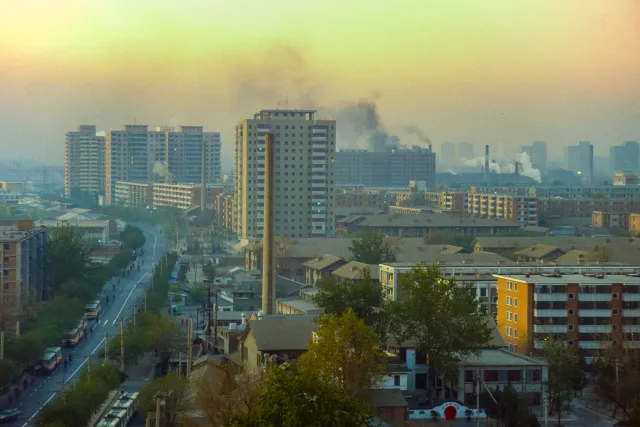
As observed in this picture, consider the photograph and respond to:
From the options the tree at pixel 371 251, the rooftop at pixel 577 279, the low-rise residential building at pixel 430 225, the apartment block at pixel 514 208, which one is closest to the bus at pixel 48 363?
the rooftop at pixel 577 279

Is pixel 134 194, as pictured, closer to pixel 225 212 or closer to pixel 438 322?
pixel 225 212

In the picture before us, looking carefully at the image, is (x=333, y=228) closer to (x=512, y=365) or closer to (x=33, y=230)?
(x=33, y=230)

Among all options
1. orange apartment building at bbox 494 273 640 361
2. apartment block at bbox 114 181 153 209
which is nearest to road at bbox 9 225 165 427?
orange apartment building at bbox 494 273 640 361

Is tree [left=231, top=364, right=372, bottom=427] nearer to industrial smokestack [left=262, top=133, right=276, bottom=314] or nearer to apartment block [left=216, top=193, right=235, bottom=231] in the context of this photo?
industrial smokestack [left=262, top=133, right=276, bottom=314]

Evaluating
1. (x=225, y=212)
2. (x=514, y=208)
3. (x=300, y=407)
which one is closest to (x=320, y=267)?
(x=300, y=407)

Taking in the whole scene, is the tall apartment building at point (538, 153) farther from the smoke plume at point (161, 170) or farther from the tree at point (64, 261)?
the tree at point (64, 261)
